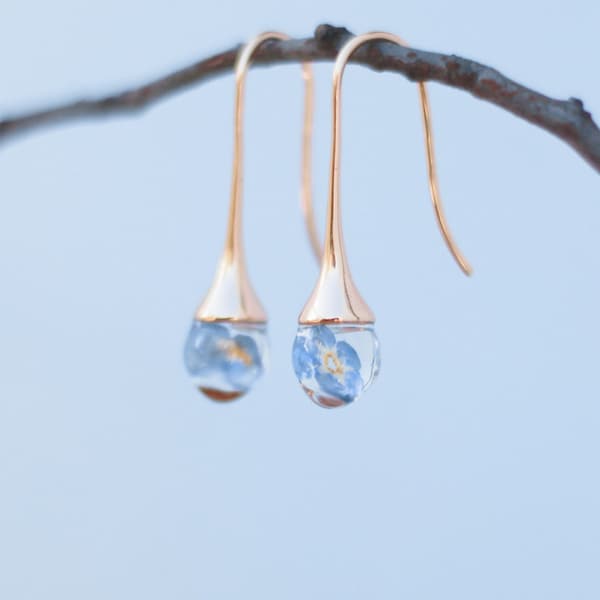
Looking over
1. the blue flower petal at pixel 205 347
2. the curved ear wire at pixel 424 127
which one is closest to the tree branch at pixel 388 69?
the curved ear wire at pixel 424 127

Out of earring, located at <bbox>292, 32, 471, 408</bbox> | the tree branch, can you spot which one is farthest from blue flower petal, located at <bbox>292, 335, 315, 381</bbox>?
the tree branch

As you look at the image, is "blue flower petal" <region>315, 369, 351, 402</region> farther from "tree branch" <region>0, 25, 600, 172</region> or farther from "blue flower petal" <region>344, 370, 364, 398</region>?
"tree branch" <region>0, 25, 600, 172</region>

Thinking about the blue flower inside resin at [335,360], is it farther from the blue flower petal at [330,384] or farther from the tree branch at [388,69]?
the tree branch at [388,69]

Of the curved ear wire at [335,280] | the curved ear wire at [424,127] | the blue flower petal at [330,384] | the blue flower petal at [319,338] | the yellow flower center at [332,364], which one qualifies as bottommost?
the blue flower petal at [330,384]

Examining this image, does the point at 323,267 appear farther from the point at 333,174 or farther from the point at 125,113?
the point at 125,113

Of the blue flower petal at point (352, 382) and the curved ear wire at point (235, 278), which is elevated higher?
the curved ear wire at point (235, 278)

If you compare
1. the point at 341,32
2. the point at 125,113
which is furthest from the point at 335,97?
the point at 125,113

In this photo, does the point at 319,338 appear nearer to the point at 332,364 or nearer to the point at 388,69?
the point at 332,364
